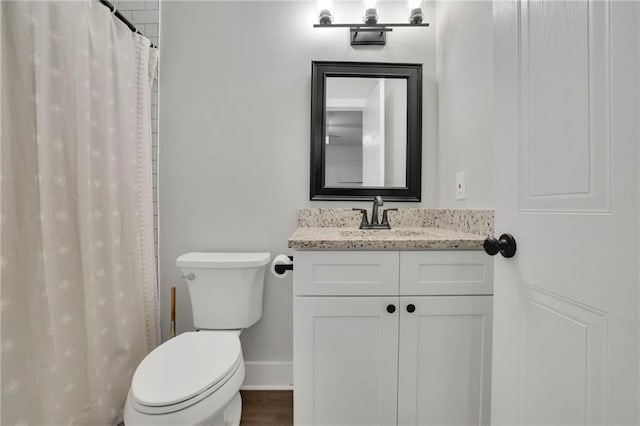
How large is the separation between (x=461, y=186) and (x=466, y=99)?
15.5 inches

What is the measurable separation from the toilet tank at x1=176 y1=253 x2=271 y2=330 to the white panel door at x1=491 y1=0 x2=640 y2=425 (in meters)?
1.04

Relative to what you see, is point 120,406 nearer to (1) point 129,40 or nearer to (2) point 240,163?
(2) point 240,163

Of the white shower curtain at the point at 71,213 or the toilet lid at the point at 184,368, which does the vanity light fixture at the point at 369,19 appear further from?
the toilet lid at the point at 184,368

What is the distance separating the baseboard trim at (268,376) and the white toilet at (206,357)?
210mm

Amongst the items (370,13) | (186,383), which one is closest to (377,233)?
(186,383)

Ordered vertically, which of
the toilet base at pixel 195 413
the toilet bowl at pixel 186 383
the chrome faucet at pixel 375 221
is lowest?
the toilet base at pixel 195 413

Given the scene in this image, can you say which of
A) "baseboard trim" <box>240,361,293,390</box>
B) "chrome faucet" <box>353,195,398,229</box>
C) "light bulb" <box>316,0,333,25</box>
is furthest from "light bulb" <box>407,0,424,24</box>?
"baseboard trim" <box>240,361,293,390</box>

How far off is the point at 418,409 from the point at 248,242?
1.07 meters

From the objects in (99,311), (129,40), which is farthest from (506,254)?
(129,40)

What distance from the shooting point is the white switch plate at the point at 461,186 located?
4.19 feet

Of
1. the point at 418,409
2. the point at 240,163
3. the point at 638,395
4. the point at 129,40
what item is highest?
the point at 129,40

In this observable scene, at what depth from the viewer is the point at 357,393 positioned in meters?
0.98

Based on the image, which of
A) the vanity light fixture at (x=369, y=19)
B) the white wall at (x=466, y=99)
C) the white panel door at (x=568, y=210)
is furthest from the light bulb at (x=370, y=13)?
the white panel door at (x=568, y=210)

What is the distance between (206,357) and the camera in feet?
3.29
